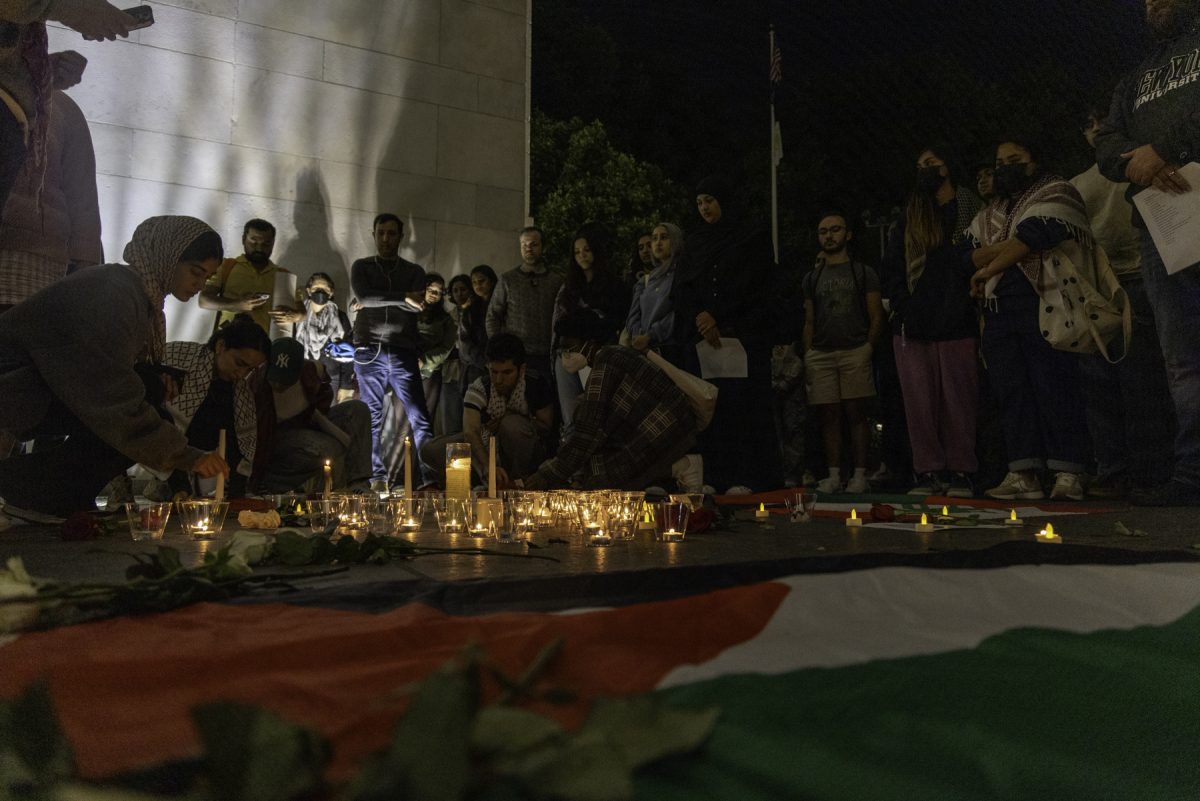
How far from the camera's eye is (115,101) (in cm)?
748

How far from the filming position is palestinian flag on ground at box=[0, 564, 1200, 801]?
965 millimetres

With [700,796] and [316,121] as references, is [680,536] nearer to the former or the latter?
[700,796]

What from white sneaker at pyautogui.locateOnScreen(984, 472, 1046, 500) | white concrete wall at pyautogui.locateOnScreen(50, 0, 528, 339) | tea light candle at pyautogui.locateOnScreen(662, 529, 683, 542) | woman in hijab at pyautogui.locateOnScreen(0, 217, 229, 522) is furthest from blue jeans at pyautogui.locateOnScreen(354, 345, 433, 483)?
tea light candle at pyautogui.locateOnScreen(662, 529, 683, 542)

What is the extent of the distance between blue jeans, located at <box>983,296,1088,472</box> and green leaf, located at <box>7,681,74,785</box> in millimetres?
4981

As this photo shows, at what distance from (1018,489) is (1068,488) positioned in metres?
0.25

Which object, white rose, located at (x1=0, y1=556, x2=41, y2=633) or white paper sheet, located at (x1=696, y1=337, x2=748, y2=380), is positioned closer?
white rose, located at (x1=0, y1=556, x2=41, y2=633)

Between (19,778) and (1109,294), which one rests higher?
(1109,294)

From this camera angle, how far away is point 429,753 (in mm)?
819

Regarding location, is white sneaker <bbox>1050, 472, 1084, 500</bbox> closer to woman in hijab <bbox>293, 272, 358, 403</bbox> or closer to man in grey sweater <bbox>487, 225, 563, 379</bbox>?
man in grey sweater <bbox>487, 225, 563, 379</bbox>

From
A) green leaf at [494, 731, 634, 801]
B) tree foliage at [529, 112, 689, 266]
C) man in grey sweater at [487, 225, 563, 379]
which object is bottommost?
green leaf at [494, 731, 634, 801]

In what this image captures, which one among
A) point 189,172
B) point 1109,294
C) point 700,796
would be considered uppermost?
point 189,172

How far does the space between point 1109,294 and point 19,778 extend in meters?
5.20

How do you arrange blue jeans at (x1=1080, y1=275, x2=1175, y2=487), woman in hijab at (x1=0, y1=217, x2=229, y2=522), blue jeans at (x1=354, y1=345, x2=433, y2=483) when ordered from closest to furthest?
woman in hijab at (x1=0, y1=217, x2=229, y2=522) < blue jeans at (x1=1080, y1=275, x2=1175, y2=487) < blue jeans at (x1=354, y1=345, x2=433, y2=483)

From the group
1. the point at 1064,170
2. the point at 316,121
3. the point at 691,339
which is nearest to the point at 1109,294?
the point at 691,339
